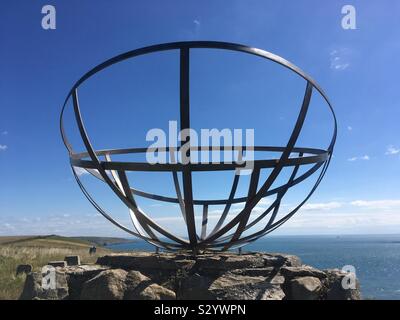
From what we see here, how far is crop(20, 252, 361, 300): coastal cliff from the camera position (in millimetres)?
5531

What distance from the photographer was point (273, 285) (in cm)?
561

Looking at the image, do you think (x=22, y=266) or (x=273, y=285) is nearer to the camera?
(x=273, y=285)

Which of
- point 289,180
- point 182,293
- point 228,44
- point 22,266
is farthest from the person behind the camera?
point 22,266

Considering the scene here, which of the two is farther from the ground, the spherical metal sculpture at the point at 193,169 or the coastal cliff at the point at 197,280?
the spherical metal sculpture at the point at 193,169

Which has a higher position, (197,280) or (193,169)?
(193,169)

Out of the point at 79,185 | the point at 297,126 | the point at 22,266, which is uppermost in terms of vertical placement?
the point at 297,126

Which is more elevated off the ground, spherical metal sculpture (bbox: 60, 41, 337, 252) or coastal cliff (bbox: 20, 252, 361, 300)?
spherical metal sculpture (bbox: 60, 41, 337, 252)

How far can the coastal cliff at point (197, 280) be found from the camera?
5531 millimetres

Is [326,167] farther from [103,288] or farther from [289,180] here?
[103,288]

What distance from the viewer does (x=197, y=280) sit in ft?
19.0
